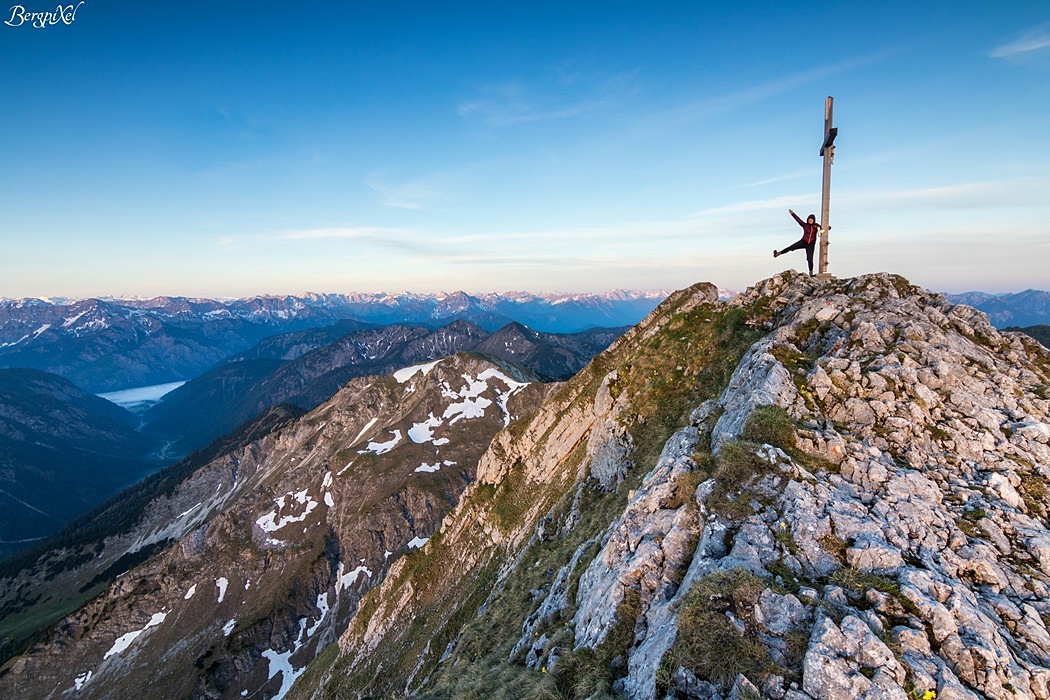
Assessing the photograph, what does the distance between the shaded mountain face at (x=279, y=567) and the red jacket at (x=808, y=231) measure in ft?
323

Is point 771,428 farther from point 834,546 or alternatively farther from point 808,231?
point 808,231

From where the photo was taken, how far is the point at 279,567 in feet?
468

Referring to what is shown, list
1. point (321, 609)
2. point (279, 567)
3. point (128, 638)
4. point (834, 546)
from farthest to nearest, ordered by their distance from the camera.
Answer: point (279, 567) < point (321, 609) < point (128, 638) < point (834, 546)

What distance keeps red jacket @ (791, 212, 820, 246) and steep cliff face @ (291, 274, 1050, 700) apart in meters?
3.53

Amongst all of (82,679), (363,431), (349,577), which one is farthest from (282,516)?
(82,679)

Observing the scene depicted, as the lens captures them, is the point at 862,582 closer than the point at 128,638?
Yes

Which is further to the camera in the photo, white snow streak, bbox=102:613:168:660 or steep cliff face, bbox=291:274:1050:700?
white snow streak, bbox=102:613:168:660

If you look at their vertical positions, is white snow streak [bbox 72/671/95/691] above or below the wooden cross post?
below

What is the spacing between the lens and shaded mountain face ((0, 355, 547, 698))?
4732 inches

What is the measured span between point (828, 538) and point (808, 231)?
16816 millimetres

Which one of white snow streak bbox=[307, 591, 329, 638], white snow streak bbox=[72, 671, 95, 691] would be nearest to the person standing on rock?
white snow streak bbox=[307, 591, 329, 638]

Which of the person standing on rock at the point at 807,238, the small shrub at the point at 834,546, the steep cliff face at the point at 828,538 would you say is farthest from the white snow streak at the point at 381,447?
the small shrub at the point at 834,546

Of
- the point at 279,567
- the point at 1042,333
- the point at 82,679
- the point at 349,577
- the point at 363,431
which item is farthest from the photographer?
the point at 363,431

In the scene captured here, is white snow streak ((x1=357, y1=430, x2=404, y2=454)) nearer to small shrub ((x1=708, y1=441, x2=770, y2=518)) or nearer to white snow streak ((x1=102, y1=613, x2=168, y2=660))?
white snow streak ((x1=102, y1=613, x2=168, y2=660))
